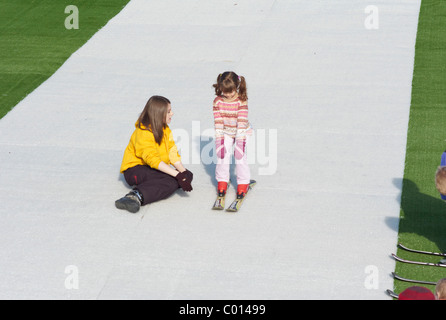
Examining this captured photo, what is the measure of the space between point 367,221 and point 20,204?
3594mm

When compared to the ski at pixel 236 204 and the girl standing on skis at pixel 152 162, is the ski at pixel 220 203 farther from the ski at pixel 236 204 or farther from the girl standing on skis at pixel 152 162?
the girl standing on skis at pixel 152 162

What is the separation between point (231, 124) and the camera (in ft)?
24.8

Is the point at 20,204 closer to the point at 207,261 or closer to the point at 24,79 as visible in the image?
the point at 207,261

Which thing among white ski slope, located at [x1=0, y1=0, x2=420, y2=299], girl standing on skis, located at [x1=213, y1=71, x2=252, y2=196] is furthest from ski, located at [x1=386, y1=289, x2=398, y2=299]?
girl standing on skis, located at [x1=213, y1=71, x2=252, y2=196]

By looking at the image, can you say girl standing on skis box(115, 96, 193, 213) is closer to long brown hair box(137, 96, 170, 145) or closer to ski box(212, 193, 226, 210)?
long brown hair box(137, 96, 170, 145)

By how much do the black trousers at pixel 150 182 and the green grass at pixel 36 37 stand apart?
9.80ft

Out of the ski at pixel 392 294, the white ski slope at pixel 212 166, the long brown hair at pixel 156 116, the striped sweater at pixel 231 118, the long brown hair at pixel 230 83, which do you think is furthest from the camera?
the long brown hair at pixel 156 116

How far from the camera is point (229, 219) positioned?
7.54m

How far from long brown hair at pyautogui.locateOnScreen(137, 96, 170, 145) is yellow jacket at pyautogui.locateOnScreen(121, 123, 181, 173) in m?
0.06

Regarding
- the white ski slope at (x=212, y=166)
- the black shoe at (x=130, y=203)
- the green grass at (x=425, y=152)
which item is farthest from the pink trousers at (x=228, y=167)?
the green grass at (x=425, y=152)

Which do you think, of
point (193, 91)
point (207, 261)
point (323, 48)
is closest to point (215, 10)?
point (323, 48)

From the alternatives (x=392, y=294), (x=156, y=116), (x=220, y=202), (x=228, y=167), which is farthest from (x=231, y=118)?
(x=392, y=294)

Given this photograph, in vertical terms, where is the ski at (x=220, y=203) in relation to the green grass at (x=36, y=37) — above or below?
below

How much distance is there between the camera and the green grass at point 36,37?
10.9m
